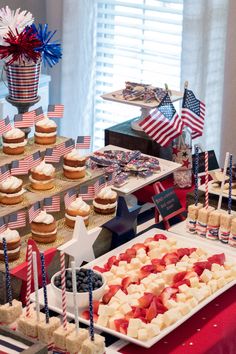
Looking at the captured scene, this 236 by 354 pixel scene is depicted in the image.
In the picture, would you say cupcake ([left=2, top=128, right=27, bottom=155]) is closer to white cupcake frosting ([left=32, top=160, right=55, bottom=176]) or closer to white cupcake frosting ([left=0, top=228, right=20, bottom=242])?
white cupcake frosting ([left=32, top=160, right=55, bottom=176])

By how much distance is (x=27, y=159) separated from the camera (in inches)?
118

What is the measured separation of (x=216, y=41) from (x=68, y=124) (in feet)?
4.17

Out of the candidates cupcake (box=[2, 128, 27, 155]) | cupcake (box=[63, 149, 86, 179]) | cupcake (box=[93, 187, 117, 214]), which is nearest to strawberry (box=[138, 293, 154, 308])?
cupcake (box=[93, 187, 117, 214])

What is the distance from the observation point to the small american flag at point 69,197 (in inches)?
117

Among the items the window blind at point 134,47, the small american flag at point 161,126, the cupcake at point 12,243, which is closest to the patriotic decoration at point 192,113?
the small american flag at point 161,126

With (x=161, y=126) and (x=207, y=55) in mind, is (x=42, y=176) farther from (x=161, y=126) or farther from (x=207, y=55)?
(x=207, y=55)

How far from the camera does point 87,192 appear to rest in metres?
3.10

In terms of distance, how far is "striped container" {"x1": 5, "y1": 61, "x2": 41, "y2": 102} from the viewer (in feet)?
11.1

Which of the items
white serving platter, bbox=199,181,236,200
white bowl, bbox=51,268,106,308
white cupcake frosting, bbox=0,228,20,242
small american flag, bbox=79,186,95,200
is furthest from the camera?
white serving platter, bbox=199,181,236,200

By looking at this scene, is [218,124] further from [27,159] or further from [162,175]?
[27,159]

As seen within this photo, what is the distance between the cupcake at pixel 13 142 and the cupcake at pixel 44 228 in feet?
1.03

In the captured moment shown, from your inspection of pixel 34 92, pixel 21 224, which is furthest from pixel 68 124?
pixel 21 224

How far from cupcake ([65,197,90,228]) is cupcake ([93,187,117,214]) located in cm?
12

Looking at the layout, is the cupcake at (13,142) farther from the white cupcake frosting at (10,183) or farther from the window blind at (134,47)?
the window blind at (134,47)
